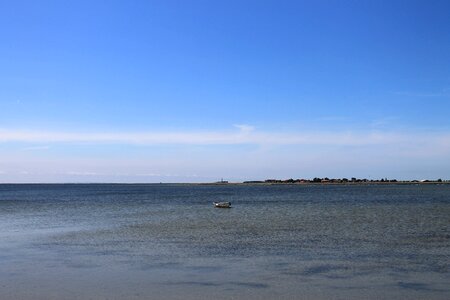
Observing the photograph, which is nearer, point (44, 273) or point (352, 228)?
point (44, 273)

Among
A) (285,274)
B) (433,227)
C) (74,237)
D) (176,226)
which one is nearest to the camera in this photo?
(285,274)

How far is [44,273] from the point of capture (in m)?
16.4

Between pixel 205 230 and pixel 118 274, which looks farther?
pixel 205 230

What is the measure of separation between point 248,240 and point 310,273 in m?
9.11

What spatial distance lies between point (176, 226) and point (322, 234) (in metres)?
10.7

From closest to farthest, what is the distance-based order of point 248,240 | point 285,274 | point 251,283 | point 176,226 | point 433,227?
point 251,283, point 285,274, point 248,240, point 433,227, point 176,226

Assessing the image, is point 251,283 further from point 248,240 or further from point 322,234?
point 322,234

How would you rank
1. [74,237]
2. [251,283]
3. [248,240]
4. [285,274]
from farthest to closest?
[74,237] → [248,240] → [285,274] → [251,283]

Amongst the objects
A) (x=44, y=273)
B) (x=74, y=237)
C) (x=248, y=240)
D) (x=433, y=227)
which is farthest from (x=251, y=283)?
(x=433, y=227)

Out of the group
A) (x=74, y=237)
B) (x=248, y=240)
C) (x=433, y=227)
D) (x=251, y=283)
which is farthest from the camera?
(x=433, y=227)

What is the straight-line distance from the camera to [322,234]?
27109 millimetres

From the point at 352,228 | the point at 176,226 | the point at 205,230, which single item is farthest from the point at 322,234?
the point at 176,226

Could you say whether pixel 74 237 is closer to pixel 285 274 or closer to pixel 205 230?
pixel 205 230

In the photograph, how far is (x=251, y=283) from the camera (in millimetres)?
14781
